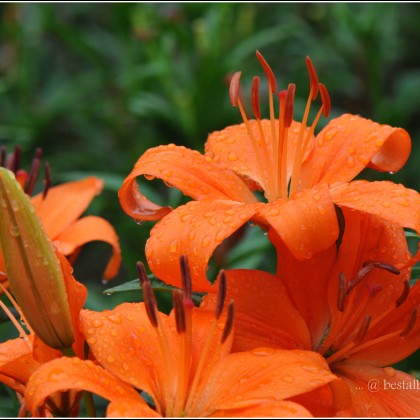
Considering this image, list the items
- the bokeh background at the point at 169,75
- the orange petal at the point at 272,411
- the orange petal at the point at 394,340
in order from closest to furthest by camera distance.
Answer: the orange petal at the point at 272,411, the orange petal at the point at 394,340, the bokeh background at the point at 169,75

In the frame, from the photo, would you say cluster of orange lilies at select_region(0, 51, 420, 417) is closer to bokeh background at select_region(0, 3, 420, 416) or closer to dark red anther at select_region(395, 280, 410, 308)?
dark red anther at select_region(395, 280, 410, 308)

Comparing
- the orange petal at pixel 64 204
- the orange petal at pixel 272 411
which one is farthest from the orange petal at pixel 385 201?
the orange petal at pixel 64 204

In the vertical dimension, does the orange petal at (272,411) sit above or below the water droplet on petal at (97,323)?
below

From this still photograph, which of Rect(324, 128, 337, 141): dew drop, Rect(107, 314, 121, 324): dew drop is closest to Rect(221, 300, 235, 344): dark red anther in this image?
Rect(107, 314, 121, 324): dew drop

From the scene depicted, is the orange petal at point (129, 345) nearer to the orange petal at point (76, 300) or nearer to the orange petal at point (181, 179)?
the orange petal at point (76, 300)

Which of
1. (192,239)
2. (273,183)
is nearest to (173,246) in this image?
(192,239)

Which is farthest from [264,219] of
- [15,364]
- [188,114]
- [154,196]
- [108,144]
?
[108,144]
